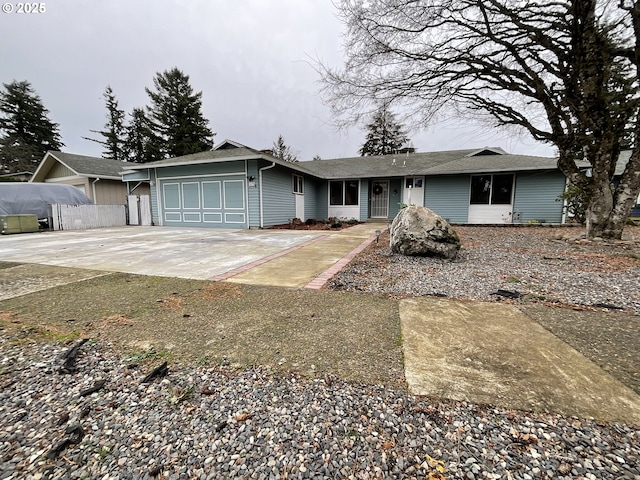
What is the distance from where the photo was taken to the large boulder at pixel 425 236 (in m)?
5.08

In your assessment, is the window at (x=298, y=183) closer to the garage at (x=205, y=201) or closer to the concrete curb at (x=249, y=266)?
the garage at (x=205, y=201)

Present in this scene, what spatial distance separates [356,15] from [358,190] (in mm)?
8672

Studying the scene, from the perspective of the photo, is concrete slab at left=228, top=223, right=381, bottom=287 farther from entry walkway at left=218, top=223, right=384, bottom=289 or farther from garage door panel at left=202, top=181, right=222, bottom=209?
garage door panel at left=202, top=181, right=222, bottom=209

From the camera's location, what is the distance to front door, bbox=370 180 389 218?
1433cm

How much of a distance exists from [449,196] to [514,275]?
993 centimetres

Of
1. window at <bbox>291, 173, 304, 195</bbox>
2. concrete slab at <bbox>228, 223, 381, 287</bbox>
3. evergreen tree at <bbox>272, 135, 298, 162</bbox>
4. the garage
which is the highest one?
evergreen tree at <bbox>272, 135, 298, 162</bbox>

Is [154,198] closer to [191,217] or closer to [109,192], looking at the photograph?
[191,217]

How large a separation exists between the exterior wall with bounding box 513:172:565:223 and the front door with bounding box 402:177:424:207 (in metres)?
3.94

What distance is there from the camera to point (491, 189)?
40.8ft

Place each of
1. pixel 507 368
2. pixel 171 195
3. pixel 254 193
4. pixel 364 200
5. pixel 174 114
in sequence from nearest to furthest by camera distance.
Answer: pixel 507 368
pixel 254 193
pixel 171 195
pixel 364 200
pixel 174 114

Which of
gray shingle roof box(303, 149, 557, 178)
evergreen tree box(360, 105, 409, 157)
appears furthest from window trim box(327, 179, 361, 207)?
evergreen tree box(360, 105, 409, 157)

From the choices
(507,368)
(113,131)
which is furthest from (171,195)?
(113,131)

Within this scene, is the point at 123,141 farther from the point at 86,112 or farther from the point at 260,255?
the point at 260,255

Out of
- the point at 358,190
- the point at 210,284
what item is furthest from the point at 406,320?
the point at 358,190
